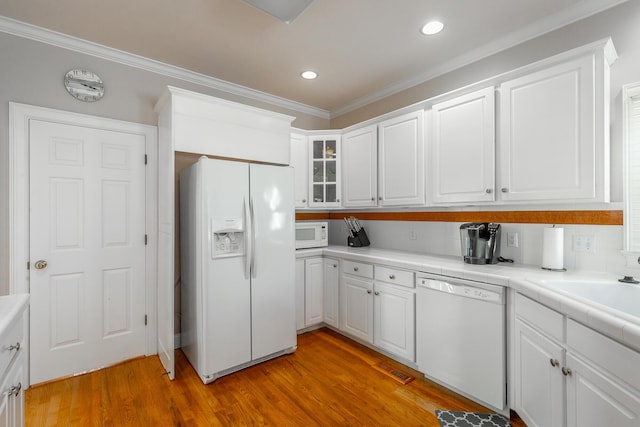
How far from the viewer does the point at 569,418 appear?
1.39 metres

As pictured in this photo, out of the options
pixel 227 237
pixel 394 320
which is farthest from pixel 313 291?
pixel 227 237

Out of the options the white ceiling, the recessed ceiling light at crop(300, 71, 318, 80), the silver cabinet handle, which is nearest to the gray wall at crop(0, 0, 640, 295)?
the white ceiling

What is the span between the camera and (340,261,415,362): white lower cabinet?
2486mm

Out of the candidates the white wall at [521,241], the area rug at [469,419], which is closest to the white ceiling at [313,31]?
the white wall at [521,241]

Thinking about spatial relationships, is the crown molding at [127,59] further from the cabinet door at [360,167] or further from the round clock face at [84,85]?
the cabinet door at [360,167]

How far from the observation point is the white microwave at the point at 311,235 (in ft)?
10.9

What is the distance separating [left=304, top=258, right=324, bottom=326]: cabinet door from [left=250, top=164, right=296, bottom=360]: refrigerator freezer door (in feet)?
1.34

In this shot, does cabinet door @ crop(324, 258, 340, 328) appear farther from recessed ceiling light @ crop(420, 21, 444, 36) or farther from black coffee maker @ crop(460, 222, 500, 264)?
recessed ceiling light @ crop(420, 21, 444, 36)

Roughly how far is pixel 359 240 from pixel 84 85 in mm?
2965

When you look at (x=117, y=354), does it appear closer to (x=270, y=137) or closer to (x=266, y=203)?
(x=266, y=203)

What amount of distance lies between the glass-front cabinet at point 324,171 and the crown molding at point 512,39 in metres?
0.81

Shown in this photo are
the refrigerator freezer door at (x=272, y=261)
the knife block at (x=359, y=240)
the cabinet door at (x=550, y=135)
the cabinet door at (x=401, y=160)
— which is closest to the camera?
the cabinet door at (x=550, y=135)

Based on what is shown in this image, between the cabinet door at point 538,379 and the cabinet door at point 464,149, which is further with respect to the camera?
the cabinet door at point 464,149

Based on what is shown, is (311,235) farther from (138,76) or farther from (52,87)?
(52,87)
